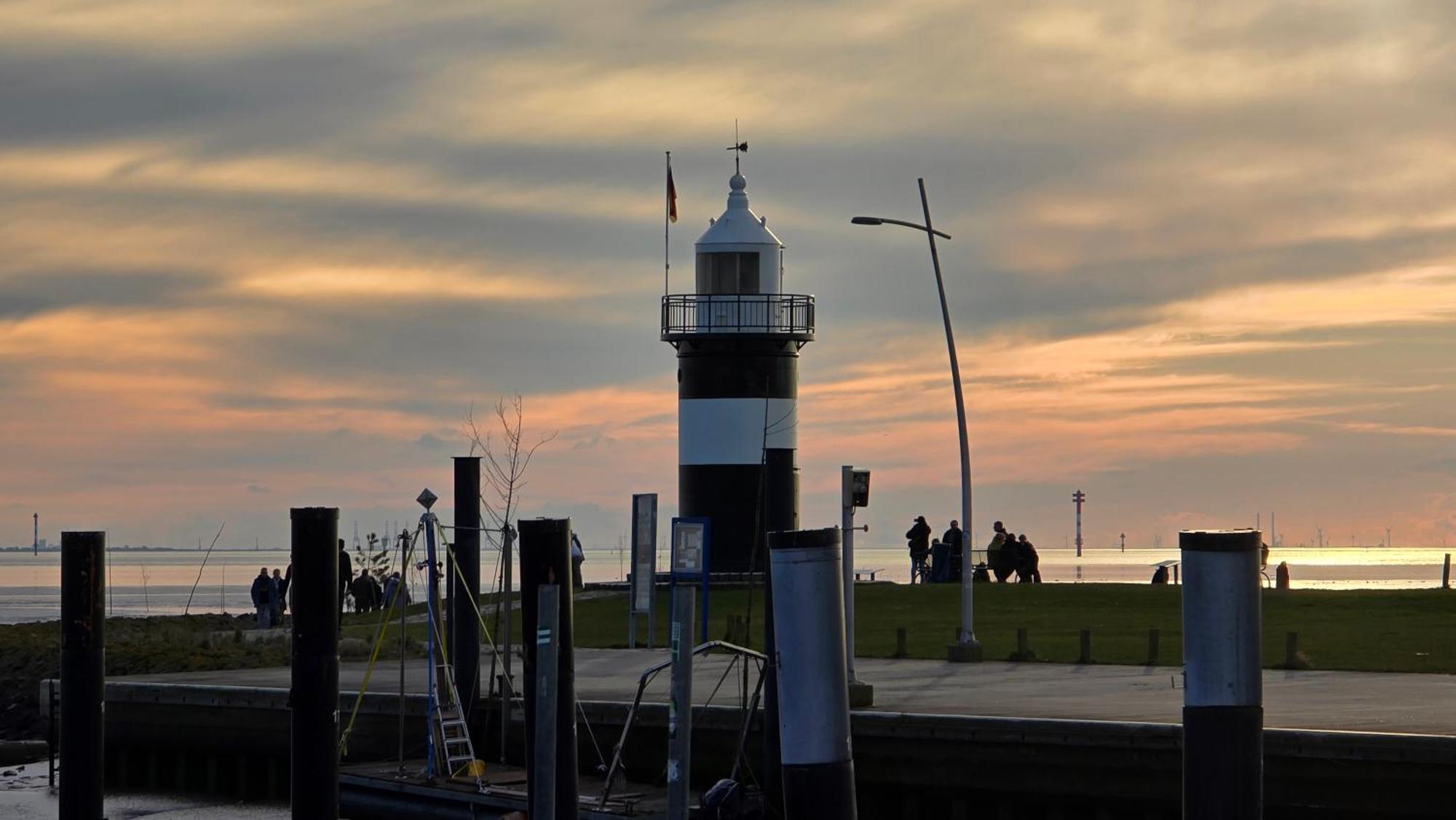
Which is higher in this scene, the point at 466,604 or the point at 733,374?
the point at 733,374

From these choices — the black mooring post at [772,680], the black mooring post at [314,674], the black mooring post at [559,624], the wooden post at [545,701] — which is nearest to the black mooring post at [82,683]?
the black mooring post at [314,674]

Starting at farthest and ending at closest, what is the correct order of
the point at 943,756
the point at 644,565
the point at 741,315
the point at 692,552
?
1. the point at 741,315
2. the point at 644,565
3. the point at 692,552
4. the point at 943,756

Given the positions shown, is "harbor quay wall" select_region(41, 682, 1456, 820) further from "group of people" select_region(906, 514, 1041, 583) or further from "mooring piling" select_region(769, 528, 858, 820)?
"group of people" select_region(906, 514, 1041, 583)

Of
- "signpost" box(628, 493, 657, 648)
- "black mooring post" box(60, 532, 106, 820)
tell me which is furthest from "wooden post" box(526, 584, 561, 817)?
"signpost" box(628, 493, 657, 648)

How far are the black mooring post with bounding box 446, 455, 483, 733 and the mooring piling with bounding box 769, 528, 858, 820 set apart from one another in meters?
11.9

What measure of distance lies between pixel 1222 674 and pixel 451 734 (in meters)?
13.4

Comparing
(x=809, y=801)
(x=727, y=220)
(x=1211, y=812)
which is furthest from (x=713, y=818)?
(x=727, y=220)

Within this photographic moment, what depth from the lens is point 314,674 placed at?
52.1ft

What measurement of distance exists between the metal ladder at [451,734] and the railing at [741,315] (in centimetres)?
2486

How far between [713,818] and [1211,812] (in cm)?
762

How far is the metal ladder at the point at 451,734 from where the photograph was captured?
61.2 feet

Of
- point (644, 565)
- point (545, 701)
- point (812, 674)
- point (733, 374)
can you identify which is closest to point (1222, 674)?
point (812, 674)

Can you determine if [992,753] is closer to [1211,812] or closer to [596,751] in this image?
[596,751]

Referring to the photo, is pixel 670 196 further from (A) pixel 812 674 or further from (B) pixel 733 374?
(A) pixel 812 674
